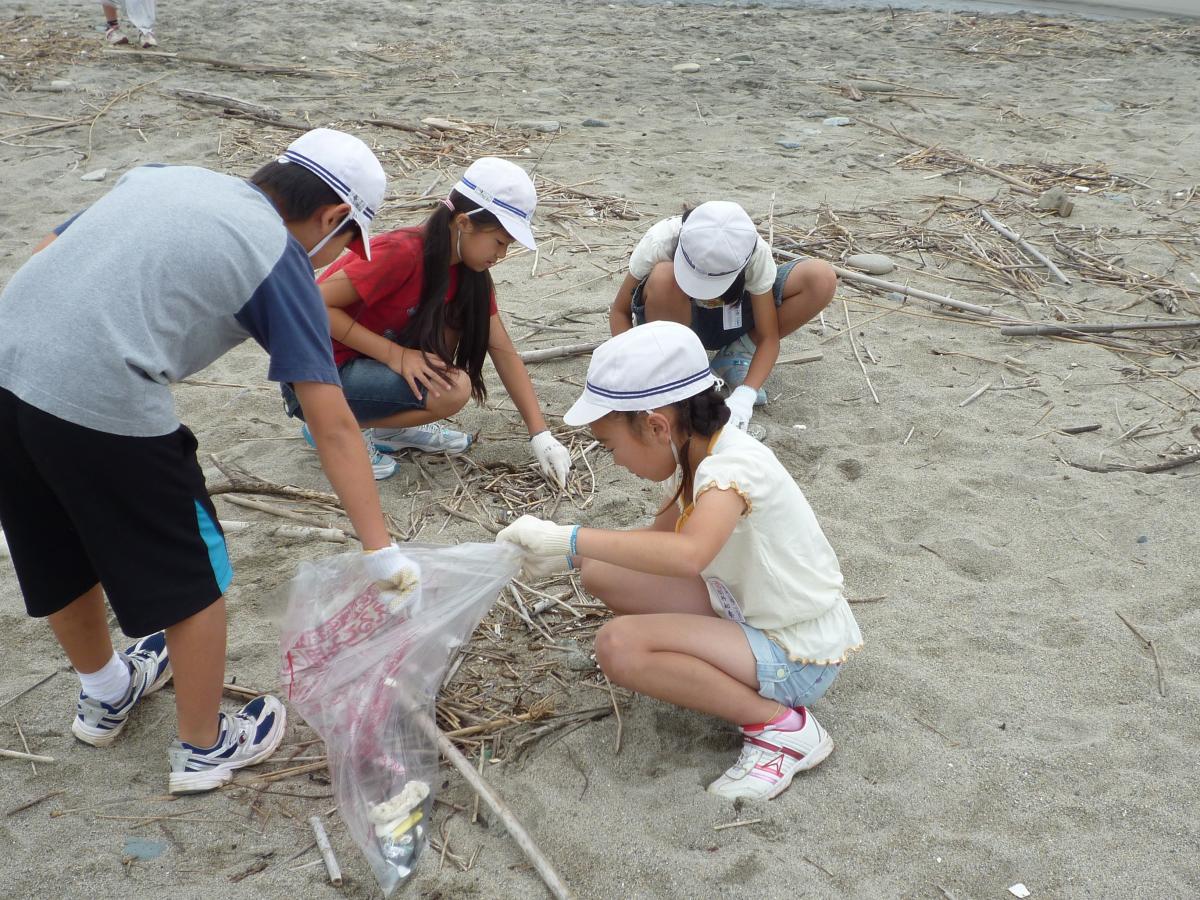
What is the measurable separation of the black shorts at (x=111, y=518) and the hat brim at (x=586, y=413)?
740 mm

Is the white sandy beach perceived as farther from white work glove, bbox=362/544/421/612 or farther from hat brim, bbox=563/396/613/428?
hat brim, bbox=563/396/613/428

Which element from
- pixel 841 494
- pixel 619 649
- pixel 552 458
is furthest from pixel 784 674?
pixel 552 458

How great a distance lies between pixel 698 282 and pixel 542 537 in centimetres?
155

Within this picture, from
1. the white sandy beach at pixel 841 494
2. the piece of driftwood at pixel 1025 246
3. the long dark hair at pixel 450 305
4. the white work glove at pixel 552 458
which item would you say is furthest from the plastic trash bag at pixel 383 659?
the piece of driftwood at pixel 1025 246

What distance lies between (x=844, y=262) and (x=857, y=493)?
6.40ft

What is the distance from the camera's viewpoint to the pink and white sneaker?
2088 mm

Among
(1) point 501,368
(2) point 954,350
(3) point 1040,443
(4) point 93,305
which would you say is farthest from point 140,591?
(2) point 954,350

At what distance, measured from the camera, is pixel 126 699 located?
2295 mm

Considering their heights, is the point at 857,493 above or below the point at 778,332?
below

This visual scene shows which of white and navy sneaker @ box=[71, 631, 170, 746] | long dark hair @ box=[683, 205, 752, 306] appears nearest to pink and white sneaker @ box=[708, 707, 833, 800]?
white and navy sneaker @ box=[71, 631, 170, 746]

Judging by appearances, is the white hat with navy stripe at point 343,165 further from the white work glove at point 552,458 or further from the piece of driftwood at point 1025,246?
the piece of driftwood at point 1025,246

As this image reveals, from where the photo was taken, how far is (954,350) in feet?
13.5

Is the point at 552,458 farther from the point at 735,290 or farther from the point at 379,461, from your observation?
the point at 735,290

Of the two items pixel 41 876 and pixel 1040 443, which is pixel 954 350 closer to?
pixel 1040 443
